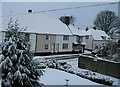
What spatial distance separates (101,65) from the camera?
1053 cm

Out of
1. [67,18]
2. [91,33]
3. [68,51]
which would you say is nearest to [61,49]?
[68,51]

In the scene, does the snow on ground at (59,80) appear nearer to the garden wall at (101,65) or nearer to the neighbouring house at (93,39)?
the garden wall at (101,65)

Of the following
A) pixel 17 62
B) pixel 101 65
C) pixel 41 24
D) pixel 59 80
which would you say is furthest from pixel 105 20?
pixel 17 62

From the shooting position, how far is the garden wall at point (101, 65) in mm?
9750

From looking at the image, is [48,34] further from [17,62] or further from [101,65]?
[17,62]

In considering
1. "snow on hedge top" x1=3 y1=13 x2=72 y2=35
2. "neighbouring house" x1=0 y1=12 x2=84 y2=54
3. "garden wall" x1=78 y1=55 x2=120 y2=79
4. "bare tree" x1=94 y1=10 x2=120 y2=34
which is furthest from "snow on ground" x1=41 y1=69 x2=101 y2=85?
"bare tree" x1=94 y1=10 x2=120 y2=34

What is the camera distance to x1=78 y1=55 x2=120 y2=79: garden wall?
9750mm

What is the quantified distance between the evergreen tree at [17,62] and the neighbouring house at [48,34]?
11.2m

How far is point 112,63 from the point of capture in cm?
988

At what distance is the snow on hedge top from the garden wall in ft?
18.0

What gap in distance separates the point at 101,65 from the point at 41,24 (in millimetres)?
7923

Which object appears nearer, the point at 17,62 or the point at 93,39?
the point at 17,62

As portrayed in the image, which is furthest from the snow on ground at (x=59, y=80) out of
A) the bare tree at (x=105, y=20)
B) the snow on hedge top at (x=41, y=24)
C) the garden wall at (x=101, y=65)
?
the bare tree at (x=105, y=20)

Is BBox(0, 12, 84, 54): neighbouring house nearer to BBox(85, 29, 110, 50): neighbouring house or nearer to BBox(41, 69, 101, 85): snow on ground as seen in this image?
BBox(85, 29, 110, 50): neighbouring house
